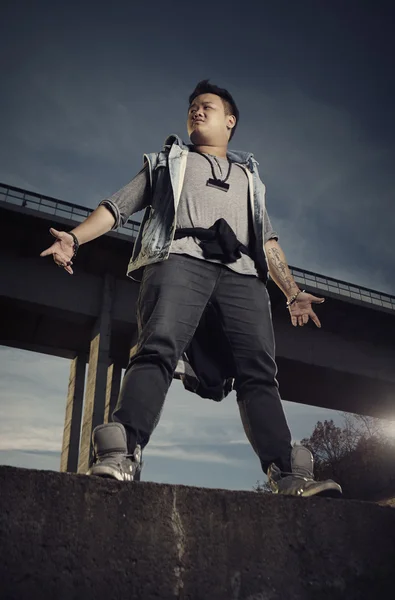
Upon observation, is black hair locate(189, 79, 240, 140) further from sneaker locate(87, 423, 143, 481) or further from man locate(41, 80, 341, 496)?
sneaker locate(87, 423, 143, 481)

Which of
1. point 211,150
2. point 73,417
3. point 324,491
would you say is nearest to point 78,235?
point 211,150

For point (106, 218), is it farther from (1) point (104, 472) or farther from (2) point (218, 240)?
(1) point (104, 472)

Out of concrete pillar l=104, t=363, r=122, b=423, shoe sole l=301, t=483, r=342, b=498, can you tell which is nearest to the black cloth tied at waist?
shoe sole l=301, t=483, r=342, b=498

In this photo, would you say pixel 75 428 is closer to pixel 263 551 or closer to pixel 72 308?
pixel 72 308

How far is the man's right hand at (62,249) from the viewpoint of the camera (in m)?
2.66

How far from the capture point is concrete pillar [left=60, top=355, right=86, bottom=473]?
1712 centimetres

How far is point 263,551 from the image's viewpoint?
1.92 meters

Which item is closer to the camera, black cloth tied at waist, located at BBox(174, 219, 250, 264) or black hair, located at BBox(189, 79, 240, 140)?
black cloth tied at waist, located at BBox(174, 219, 250, 264)

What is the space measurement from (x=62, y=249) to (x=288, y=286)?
1.47 m

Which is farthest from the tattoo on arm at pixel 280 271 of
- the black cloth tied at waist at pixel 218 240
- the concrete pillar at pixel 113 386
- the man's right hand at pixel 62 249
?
the concrete pillar at pixel 113 386

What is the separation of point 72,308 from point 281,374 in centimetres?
837

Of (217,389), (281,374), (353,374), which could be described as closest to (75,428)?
(281,374)

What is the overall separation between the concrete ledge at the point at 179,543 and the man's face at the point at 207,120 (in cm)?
223

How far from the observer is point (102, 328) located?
1594 centimetres
